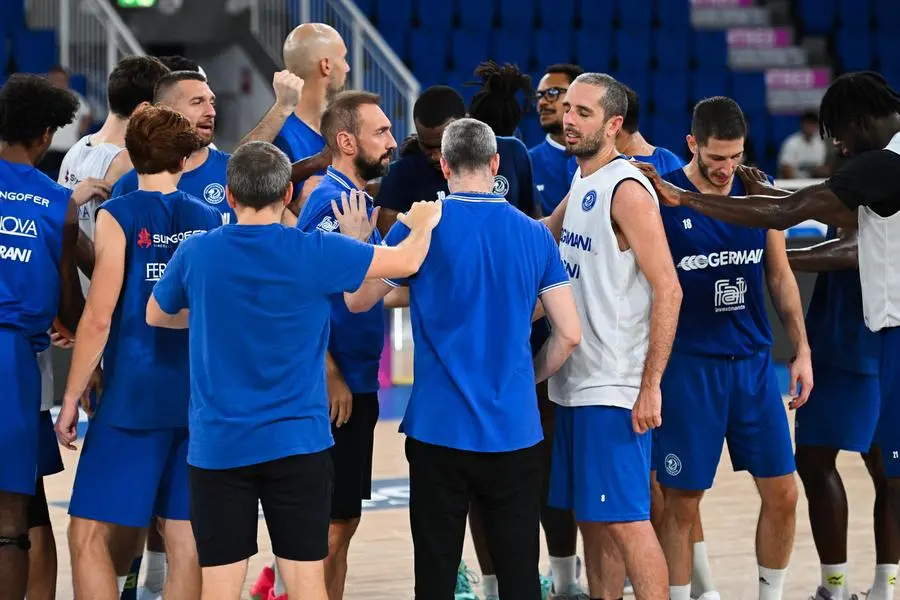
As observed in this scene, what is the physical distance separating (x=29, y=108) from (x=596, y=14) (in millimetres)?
13926

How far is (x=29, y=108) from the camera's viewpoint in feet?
16.4

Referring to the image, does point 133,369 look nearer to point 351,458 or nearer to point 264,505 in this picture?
point 264,505

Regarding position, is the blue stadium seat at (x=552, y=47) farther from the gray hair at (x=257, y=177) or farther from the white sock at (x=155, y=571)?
the gray hair at (x=257, y=177)

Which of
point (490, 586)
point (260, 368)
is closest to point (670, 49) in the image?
point (490, 586)

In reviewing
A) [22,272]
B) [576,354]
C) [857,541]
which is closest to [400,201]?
[576,354]

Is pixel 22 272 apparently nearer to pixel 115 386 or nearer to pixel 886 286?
pixel 115 386

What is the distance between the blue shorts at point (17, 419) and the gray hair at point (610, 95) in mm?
2270

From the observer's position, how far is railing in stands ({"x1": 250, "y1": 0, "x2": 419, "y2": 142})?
1440 centimetres

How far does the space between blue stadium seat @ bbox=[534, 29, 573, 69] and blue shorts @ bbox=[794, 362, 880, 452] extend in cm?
1158

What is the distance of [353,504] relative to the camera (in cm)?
532

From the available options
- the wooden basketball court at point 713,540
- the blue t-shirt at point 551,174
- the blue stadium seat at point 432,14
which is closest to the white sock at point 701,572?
the wooden basketball court at point 713,540

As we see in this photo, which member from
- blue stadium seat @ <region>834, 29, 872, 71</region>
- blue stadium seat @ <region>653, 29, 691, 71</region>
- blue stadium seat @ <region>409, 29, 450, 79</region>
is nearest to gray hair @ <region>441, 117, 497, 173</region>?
blue stadium seat @ <region>409, 29, 450, 79</region>

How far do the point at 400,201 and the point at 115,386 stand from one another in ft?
5.35

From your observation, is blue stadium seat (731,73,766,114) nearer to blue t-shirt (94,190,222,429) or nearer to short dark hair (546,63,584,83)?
short dark hair (546,63,584,83)
